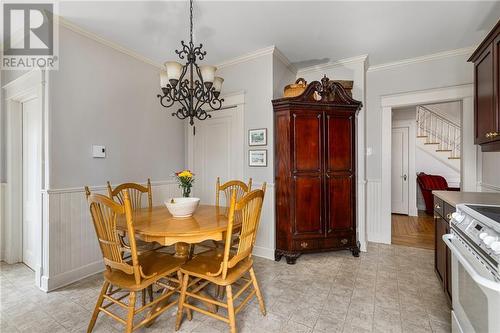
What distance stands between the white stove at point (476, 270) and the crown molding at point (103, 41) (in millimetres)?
3652

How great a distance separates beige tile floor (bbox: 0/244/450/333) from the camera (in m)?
1.74

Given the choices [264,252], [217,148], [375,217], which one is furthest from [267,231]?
[375,217]

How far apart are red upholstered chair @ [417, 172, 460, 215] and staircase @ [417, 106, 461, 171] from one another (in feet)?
1.88

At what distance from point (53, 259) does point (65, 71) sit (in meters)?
1.87

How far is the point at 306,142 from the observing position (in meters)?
2.91

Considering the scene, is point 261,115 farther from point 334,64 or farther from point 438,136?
point 438,136

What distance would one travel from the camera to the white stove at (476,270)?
97 centimetres

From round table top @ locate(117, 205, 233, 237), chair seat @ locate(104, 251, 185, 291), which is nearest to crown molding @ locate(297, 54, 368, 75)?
Answer: round table top @ locate(117, 205, 233, 237)

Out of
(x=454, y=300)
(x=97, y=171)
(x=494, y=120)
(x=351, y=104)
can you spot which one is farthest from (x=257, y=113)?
(x=454, y=300)

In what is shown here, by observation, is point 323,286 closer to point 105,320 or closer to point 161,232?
point 161,232

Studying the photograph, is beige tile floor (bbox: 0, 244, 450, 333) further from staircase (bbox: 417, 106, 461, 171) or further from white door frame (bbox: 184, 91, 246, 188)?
staircase (bbox: 417, 106, 461, 171)

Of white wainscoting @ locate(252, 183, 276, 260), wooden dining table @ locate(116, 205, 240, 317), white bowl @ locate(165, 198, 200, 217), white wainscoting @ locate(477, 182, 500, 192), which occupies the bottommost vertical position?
white wainscoting @ locate(252, 183, 276, 260)

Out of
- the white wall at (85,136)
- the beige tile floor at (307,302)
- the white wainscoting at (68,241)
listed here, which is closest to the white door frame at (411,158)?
the beige tile floor at (307,302)

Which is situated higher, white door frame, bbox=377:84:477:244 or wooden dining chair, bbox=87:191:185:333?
white door frame, bbox=377:84:477:244
